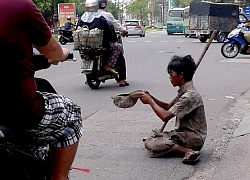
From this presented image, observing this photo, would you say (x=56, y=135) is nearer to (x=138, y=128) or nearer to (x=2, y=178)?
(x=2, y=178)

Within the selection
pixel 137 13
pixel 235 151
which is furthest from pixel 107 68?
pixel 137 13

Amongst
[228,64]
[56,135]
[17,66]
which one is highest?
[17,66]

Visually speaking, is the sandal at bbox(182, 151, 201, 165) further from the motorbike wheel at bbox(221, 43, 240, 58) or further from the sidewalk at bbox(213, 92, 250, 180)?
the motorbike wheel at bbox(221, 43, 240, 58)

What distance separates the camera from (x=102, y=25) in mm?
8938

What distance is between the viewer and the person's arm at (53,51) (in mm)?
2701

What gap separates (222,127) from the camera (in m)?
6.29

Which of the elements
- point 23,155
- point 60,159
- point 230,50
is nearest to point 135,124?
point 60,159

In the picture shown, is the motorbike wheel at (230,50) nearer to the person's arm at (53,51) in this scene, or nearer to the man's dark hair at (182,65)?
the man's dark hair at (182,65)

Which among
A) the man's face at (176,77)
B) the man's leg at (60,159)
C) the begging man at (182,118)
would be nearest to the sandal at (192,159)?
the begging man at (182,118)

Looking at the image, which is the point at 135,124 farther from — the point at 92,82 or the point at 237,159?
the point at 92,82

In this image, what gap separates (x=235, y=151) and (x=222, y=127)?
1098 millimetres

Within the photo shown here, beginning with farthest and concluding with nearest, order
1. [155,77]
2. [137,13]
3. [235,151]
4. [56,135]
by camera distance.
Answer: [137,13]
[155,77]
[235,151]
[56,135]

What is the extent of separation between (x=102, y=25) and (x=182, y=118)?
436 cm

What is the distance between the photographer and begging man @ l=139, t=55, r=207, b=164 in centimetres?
478
